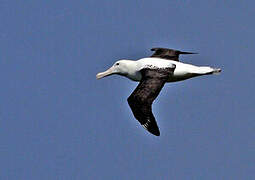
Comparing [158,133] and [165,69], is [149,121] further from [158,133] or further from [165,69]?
[165,69]

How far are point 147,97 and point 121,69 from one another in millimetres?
4080

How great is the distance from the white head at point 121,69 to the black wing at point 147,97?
1.80 meters

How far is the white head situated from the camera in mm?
43344

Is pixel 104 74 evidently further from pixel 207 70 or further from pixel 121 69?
pixel 207 70

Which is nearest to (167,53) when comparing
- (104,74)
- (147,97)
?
(104,74)

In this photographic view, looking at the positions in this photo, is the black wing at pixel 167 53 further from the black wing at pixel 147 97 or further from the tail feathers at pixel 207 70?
the black wing at pixel 147 97

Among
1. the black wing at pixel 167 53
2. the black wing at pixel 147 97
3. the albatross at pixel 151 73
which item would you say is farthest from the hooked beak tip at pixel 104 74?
the black wing at pixel 147 97

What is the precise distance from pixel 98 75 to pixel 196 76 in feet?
13.9

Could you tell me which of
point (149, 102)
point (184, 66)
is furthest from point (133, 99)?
→ point (184, 66)

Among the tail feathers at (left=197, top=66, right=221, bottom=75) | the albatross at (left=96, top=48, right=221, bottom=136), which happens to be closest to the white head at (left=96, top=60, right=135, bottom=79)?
the albatross at (left=96, top=48, right=221, bottom=136)

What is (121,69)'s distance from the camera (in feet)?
144

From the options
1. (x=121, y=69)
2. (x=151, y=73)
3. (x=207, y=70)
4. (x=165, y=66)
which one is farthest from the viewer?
(x=121, y=69)

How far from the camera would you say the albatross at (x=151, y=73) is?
39656 millimetres

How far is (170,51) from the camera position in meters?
45.3
